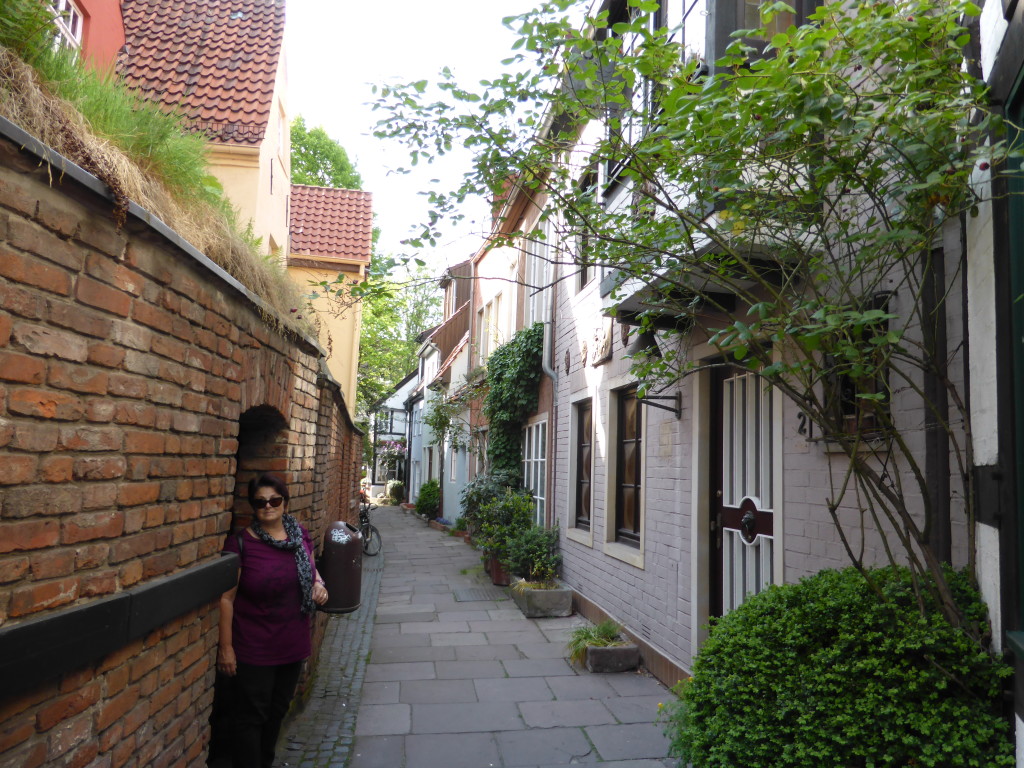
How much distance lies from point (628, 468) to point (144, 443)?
20.1 ft

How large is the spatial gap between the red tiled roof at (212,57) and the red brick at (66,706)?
922cm

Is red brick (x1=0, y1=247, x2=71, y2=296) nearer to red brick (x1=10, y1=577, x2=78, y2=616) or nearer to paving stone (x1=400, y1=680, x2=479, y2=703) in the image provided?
red brick (x1=10, y1=577, x2=78, y2=616)

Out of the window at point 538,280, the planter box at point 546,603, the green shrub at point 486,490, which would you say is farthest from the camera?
the green shrub at point 486,490

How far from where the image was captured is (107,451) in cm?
249

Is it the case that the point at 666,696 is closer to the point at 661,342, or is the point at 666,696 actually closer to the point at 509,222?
the point at 661,342

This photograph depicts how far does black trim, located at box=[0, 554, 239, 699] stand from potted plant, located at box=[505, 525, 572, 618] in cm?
644

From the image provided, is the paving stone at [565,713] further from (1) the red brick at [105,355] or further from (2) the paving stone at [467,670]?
(1) the red brick at [105,355]

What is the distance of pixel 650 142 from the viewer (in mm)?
3773

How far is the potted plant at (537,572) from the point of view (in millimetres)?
9305

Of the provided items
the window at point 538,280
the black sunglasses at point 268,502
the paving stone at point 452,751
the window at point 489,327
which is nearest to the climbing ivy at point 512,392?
the window at point 538,280

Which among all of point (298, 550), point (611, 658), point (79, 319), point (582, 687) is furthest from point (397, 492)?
point (79, 319)

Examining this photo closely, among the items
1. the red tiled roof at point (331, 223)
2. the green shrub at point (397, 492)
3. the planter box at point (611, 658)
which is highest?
the red tiled roof at point (331, 223)

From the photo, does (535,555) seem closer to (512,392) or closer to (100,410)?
(512,392)

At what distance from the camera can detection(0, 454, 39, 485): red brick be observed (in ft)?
6.56
